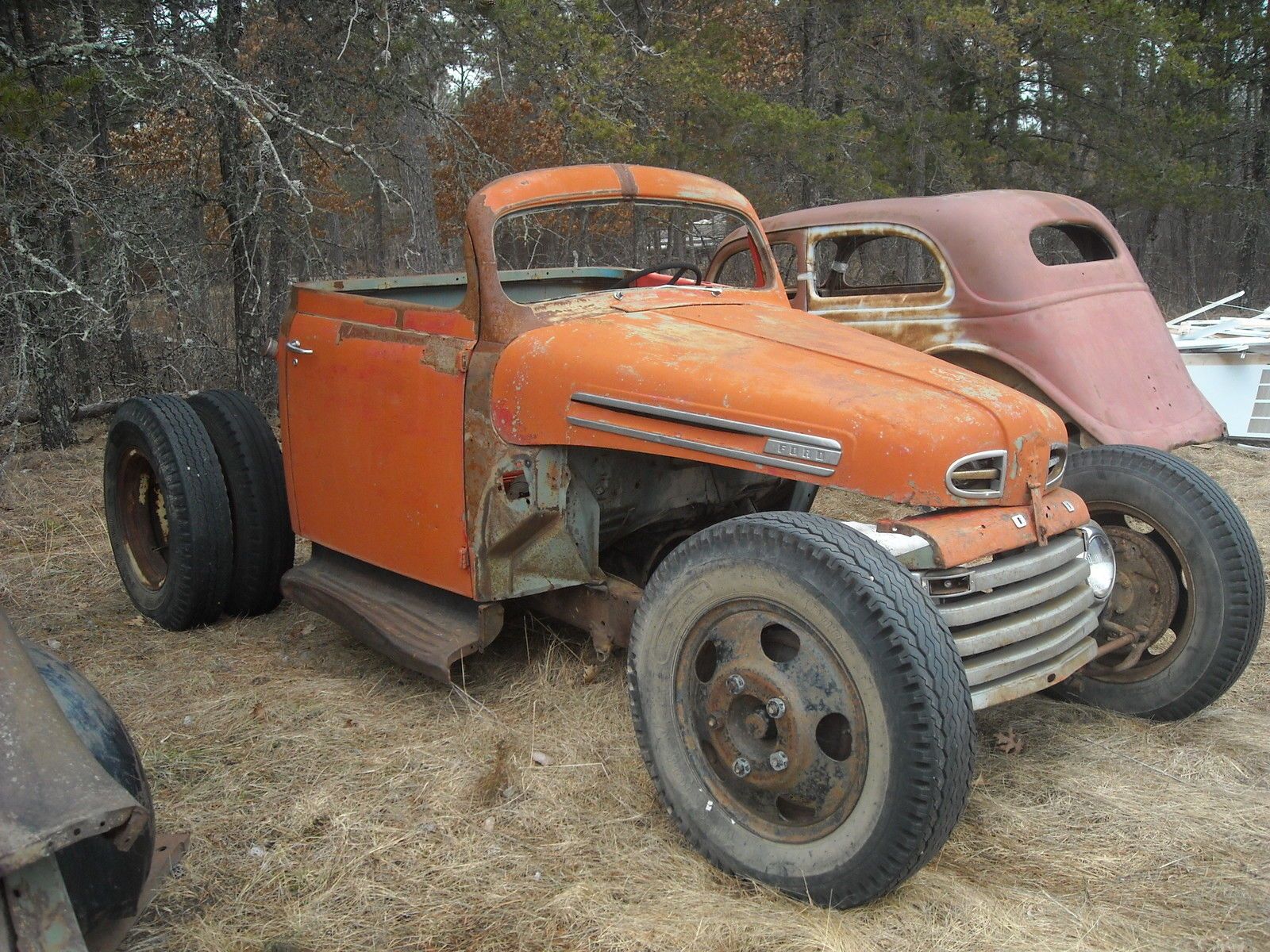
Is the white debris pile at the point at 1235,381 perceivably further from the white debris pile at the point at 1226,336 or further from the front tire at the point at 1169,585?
the front tire at the point at 1169,585

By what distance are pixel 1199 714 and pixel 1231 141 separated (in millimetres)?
15071

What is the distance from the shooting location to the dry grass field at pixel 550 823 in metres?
2.64

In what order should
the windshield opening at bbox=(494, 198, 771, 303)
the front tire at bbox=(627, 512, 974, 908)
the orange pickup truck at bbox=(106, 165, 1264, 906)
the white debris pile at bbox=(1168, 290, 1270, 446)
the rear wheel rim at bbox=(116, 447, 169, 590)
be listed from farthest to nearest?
the windshield opening at bbox=(494, 198, 771, 303) → the white debris pile at bbox=(1168, 290, 1270, 446) → the rear wheel rim at bbox=(116, 447, 169, 590) → the orange pickup truck at bbox=(106, 165, 1264, 906) → the front tire at bbox=(627, 512, 974, 908)

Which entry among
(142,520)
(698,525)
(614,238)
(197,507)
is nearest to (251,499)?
(197,507)

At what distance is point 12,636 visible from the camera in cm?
224

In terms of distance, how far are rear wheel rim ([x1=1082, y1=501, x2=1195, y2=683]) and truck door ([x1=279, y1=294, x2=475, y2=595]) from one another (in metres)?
2.34

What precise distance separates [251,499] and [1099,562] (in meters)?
3.46

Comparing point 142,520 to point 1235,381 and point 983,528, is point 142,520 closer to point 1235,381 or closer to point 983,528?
point 983,528

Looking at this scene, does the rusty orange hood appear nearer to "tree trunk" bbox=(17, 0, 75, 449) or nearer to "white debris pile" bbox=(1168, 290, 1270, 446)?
"tree trunk" bbox=(17, 0, 75, 449)

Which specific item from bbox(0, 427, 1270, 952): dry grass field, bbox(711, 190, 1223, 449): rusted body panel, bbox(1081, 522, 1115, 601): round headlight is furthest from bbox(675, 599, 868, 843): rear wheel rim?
bbox(711, 190, 1223, 449): rusted body panel

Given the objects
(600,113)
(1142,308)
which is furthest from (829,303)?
(600,113)

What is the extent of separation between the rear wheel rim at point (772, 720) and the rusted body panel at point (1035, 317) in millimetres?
3447

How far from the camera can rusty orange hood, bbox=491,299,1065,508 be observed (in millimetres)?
2859

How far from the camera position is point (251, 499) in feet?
15.6
